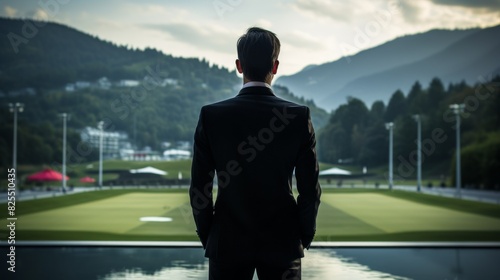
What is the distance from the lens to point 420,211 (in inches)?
1289

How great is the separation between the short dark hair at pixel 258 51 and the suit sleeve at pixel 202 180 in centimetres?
34

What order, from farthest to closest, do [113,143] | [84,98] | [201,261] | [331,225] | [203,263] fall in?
[113,143], [84,98], [331,225], [201,261], [203,263]

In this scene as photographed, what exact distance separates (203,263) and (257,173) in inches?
359

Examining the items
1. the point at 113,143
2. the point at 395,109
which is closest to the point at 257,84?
the point at 395,109

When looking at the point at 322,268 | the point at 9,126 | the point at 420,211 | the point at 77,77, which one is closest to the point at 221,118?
the point at 322,268

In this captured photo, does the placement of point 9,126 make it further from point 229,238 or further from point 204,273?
point 229,238

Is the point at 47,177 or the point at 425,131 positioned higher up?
the point at 425,131

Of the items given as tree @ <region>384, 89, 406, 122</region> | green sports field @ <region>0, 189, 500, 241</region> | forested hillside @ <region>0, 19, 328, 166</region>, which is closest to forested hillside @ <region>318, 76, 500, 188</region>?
tree @ <region>384, 89, 406, 122</region>

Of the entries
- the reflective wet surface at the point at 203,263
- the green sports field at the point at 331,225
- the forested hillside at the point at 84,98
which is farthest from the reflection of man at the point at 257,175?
the forested hillside at the point at 84,98

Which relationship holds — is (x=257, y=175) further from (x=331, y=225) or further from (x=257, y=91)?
(x=331, y=225)

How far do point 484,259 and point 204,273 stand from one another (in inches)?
210

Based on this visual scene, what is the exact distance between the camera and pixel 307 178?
360 centimetres

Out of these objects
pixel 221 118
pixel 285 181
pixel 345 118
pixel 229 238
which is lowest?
pixel 229 238

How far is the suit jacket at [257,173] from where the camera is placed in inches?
140
